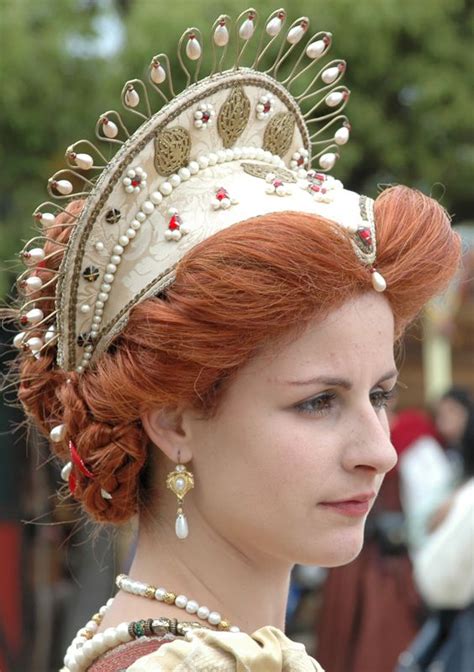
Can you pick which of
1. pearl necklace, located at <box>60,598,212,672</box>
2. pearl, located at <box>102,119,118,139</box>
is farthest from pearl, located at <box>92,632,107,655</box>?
pearl, located at <box>102,119,118,139</box>

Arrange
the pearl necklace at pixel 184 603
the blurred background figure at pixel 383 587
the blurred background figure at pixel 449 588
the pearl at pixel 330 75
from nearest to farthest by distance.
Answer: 1. the pearl necklace at pixel 184 603
2. the pearl at pixel 330 75
3. the blurred background figure at pixel 449 588
4. the blurred background figure at pixel 383 587

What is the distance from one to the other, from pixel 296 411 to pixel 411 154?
639 cm

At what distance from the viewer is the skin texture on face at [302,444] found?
1842 millimetres

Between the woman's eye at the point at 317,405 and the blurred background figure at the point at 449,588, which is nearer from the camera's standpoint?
the woman's eye at the point at 317,405

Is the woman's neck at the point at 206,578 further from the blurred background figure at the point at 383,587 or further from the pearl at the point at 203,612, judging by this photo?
the blurred background figure at the point at 383,587

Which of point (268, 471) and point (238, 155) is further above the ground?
point (238, 155)

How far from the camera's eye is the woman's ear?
1.94 m

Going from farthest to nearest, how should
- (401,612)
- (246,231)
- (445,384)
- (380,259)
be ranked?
1. (445,384)
2. (401,612)
3. (380,259)
4. (246,231)

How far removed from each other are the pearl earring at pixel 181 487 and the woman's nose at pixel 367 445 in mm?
261

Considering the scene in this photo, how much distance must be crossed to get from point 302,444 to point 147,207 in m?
0.46

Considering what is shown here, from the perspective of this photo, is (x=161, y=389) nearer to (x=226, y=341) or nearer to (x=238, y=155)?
(x=226, y=341)

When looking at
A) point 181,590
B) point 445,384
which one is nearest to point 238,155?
point 181,590

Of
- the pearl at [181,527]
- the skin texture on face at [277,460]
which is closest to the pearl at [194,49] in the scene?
the skin texture on face at [277,460]

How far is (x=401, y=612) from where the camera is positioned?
6512mm
